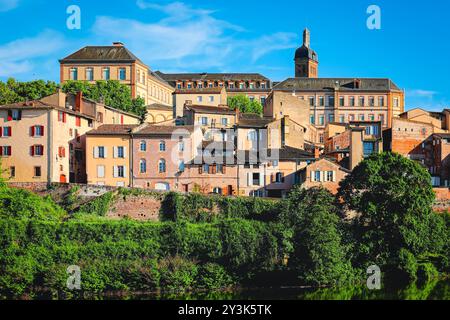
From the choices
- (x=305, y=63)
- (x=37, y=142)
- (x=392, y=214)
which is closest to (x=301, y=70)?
(x=305, y=63)

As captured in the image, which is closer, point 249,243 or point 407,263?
point 249,243

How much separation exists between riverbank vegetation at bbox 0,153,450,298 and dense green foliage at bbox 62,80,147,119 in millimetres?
25963

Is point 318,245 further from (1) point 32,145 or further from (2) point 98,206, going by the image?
(1) point 32,145

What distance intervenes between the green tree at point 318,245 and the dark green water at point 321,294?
2.91 ft

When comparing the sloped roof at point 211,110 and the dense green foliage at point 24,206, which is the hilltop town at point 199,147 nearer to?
the sloped roof at point 211,110

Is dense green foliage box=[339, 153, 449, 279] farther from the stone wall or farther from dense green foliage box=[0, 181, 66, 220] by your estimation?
dense green foliage box=[0, 181, 66, 220]

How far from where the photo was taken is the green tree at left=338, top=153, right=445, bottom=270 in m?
45.3

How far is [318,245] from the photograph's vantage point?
43.8 meters

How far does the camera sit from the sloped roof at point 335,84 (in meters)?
93.8

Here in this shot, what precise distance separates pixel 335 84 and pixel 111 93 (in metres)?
30.3

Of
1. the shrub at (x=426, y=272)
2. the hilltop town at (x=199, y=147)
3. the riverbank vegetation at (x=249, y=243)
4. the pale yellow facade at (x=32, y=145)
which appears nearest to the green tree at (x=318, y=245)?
the riverbank vegetation at (x=249, y=243)
